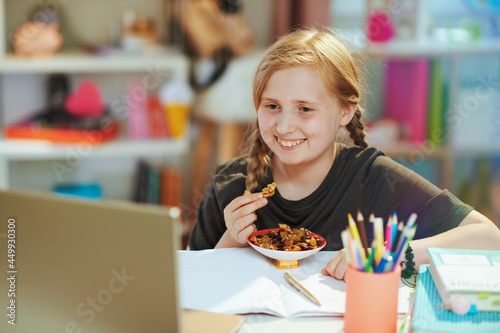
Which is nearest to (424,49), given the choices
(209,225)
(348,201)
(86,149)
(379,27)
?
(379,27)

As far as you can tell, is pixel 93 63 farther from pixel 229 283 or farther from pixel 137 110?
pixel 229 283

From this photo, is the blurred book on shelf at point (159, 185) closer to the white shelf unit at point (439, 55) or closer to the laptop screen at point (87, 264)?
the white shelf unit at point (439, 55)

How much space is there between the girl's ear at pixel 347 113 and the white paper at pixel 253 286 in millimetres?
346

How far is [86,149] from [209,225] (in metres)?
1.35

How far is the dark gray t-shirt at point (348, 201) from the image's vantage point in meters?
1.27

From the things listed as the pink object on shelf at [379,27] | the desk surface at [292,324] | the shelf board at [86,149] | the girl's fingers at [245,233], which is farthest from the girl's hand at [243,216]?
the pink object on shelf at [379,27]

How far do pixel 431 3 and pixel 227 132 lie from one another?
132 cm

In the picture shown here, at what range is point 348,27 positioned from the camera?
3.12m

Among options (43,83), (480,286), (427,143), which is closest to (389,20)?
(427,143)

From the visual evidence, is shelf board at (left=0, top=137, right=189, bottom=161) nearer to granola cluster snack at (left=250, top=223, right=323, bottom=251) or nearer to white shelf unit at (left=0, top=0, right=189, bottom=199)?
white shelf unit at (left=0, top=0, right=189, bottom=199)

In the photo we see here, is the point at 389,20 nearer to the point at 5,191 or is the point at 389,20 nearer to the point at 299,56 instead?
the point at 299,56

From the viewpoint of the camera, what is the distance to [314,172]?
4.51 feet

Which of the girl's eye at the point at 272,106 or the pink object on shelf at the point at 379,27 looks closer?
the girl's eye at the point at 272,106

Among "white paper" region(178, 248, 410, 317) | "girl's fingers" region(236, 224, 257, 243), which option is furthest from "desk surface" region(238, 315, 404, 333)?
"girl's fingers" region(236, 224, 257, 243)
